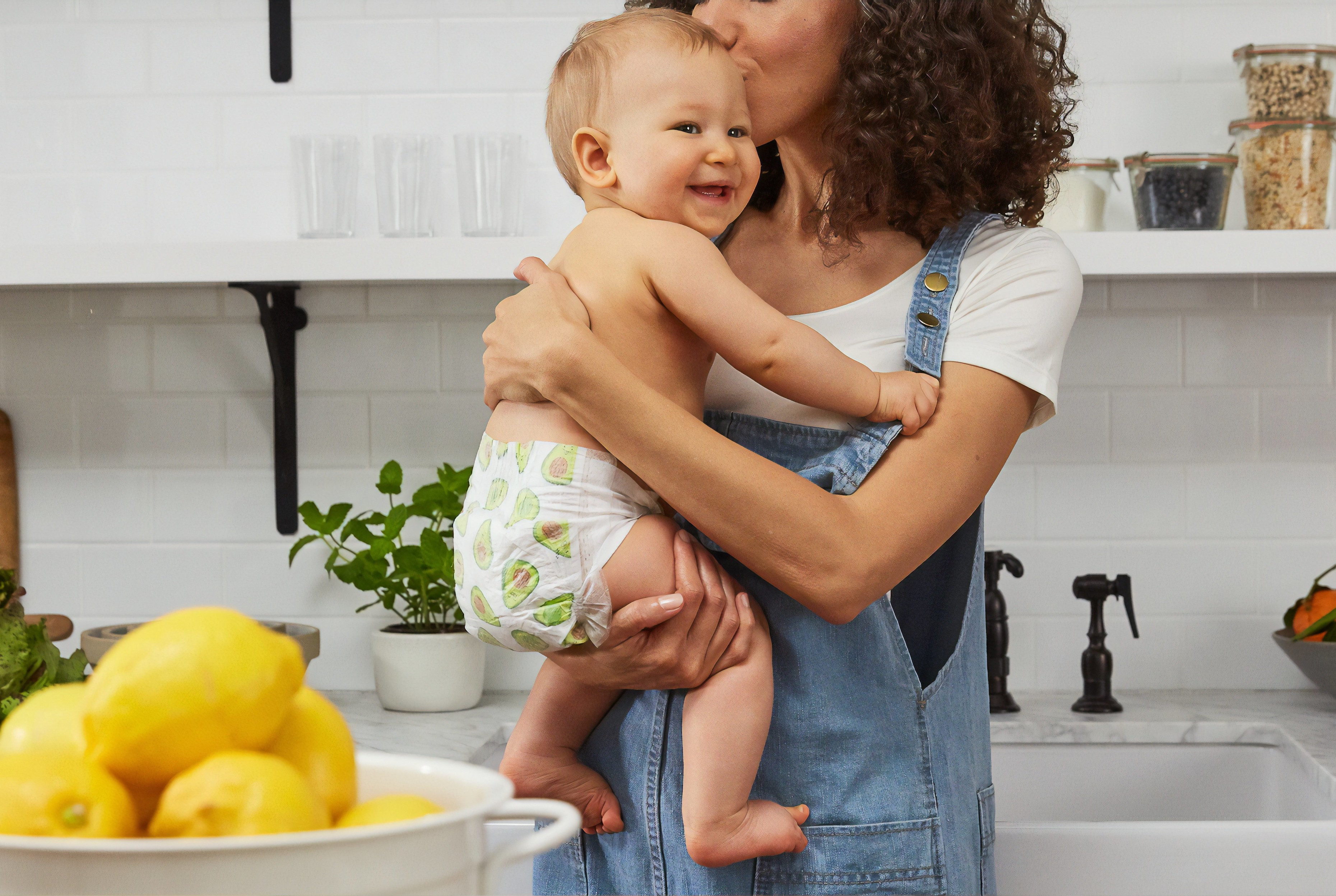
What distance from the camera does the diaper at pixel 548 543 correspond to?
84 cm

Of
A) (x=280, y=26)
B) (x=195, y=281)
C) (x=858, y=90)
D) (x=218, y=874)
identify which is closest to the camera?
(x=218, y=874)

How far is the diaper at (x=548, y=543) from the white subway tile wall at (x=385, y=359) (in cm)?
103

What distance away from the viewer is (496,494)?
881 millimetres

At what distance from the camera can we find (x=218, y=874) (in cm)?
31

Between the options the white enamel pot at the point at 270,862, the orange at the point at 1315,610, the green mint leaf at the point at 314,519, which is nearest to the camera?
the white enamel pot at the point at 270,862

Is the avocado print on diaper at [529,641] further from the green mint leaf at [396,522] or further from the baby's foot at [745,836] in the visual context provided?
the green mint leaf at [396,522]

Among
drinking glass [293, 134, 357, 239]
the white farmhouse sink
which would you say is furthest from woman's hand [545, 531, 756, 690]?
drinking glass [293, 134, 357, 239]

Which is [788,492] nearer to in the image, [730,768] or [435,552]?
[730,768]

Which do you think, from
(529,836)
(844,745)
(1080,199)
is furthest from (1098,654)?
(529,836)

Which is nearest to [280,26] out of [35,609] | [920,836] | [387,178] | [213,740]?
[387,178]

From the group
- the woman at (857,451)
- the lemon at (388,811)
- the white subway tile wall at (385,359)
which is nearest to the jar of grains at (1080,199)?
the white subway tile wall at (385,359)

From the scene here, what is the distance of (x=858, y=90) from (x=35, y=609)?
65.6 inches

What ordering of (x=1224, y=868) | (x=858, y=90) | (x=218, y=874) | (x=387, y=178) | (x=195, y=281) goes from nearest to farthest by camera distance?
(x=218, y=874) → (x=858, y=90) → (x=1224, y=868) → (x=195, y=281) → (x=387, y=178)

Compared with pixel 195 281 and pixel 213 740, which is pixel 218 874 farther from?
pixel 195 281
